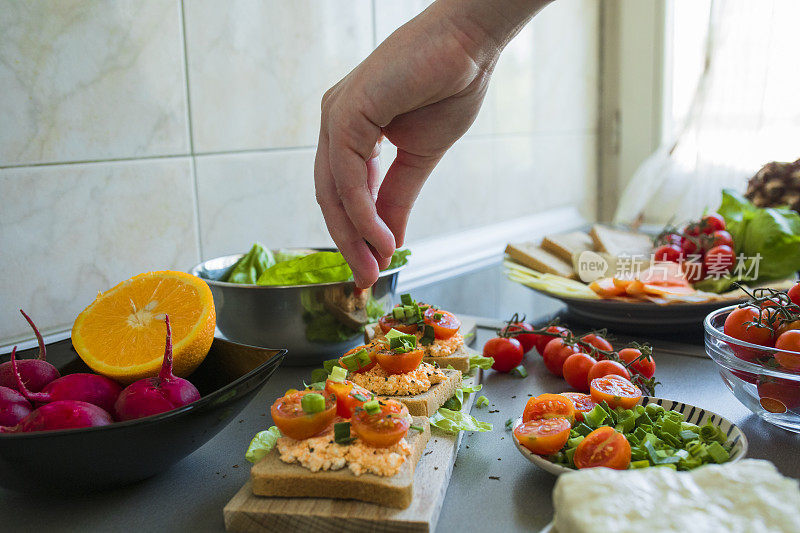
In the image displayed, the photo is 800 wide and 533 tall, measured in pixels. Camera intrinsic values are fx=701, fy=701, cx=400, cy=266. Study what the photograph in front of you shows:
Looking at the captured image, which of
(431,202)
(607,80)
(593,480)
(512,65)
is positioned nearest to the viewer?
(593,480)

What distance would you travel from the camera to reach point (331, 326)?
110 centimetres

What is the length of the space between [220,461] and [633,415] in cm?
48

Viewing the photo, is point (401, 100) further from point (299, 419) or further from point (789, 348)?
point (789, 348)

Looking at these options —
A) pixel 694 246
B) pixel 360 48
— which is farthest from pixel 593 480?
pixel 360 48

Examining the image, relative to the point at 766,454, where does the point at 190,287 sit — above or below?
above

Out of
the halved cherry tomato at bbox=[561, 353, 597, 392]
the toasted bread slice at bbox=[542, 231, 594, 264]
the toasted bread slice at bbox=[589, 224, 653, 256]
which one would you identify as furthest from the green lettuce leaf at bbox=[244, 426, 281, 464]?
the toasted bread slice at bbox=[589, 224, 653, 256]

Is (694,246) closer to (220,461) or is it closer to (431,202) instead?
(431,202)

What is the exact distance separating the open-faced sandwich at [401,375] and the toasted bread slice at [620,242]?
915 millimetres

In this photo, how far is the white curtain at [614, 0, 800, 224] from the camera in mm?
2625

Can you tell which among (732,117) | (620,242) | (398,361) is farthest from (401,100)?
(732,117)

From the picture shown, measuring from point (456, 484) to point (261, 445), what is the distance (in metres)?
0.22

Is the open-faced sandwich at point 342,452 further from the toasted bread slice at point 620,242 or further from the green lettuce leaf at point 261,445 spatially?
the toasted bread slice at point 620,242

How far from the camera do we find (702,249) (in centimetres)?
149

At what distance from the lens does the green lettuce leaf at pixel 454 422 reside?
0.81 metres
